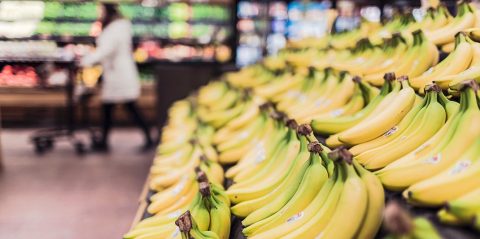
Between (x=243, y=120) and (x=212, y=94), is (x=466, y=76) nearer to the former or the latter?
(x=243, y=120)

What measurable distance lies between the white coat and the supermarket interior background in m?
0.42

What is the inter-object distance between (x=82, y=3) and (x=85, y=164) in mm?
2958

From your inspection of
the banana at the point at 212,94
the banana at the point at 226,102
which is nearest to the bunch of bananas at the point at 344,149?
the banana at the point at 226,102

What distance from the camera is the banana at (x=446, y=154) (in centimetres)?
128

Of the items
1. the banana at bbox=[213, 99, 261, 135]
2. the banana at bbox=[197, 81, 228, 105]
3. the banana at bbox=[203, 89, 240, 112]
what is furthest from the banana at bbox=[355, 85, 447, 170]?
the banana at bbox=[197, 81, 228, 105]

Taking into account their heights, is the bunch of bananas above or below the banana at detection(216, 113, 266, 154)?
above

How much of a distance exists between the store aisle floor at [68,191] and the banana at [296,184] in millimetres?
2261

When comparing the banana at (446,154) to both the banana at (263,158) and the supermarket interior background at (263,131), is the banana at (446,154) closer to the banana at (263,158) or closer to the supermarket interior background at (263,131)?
the supermarket interior background at (263,131)

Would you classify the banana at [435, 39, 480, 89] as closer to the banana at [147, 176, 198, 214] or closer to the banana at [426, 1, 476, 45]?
the banana at [426, 1, 476, 45]

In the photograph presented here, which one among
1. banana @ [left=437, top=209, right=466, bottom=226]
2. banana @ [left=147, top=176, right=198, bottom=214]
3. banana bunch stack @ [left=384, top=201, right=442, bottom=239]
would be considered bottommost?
banana @ [left=147, top=176, right=198, bottom=214]

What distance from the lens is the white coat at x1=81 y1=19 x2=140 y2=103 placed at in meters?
5.94

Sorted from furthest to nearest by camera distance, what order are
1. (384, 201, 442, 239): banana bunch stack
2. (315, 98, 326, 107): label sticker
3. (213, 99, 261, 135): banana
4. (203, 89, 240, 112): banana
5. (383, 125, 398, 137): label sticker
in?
(203, 89, 240, 112): banana < (213, 99, 261, 135): banana < (315, 98, 326, 107): label sticker < (383, 125, 398, 137): label sticker < (384, 201, 442, 239): banana bunch stack

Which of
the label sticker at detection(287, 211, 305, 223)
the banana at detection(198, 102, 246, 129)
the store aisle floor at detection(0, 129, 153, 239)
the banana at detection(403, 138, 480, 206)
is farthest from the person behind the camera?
the store aisle floor at detection(0, 129, 153, 239)

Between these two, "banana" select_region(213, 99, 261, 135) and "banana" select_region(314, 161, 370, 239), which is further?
"banana" select_region(213, 99, 261, 135)
